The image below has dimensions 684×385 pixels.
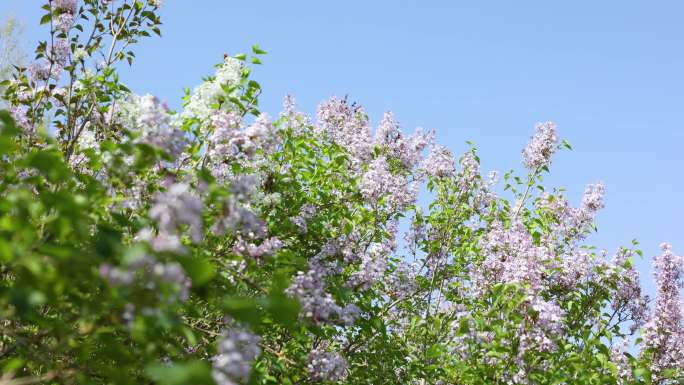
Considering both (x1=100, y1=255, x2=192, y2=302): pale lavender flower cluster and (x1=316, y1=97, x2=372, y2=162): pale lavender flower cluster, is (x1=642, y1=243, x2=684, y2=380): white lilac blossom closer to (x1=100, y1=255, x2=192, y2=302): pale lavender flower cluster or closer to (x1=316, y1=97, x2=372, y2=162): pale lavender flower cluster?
(x1=316, y1=97, x2=372, y2=162): pale lavender flower cluster

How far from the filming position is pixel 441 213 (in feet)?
28.5

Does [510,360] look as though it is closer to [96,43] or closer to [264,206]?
[264,206]

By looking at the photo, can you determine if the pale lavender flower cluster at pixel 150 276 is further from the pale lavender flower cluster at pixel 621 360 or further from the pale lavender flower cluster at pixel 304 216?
the pale lavender flower cluster at pixel 621 360

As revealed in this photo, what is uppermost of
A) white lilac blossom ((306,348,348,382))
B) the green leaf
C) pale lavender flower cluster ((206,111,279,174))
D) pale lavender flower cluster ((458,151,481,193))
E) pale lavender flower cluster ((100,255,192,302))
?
pale lavender flower cluster ((458,151,481,193))

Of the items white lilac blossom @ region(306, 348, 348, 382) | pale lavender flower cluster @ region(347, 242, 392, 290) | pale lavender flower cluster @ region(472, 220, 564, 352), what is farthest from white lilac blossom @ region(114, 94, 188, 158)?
pale lavender flower cluster @ region(472, 220, 564, 352)

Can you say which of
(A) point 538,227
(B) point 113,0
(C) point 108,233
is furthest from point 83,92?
(A) point 538,227

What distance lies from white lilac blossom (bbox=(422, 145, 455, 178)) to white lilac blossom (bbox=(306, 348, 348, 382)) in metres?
4.25

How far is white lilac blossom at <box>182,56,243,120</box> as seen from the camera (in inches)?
180

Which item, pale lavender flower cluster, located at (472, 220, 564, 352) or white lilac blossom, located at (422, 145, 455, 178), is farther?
white lilac blossom, located at (422, 145, 455, 178)

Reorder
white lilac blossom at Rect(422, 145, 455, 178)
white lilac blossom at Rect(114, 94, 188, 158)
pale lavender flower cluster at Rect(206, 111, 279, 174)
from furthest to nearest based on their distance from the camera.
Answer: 1. white lilac blossom at Rect(422, 145, 455, 178)
2. pale lavender flower cluster at Rect(206, 111, 279, 174)
3. white lilac blossom at Rect(114, 94, 188, 158)

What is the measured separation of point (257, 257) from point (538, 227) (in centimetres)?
537

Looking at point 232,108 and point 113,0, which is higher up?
point 113,0

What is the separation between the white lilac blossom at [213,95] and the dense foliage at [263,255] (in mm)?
15

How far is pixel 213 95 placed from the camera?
4.58 m
